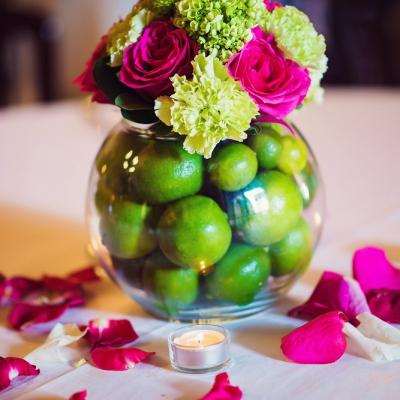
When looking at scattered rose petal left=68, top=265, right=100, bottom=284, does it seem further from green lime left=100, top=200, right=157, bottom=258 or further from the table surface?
green lime left=100, top=200, right=157, bottom=258

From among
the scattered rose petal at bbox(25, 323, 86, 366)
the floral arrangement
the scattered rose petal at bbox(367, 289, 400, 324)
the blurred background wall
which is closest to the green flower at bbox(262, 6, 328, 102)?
the floral arrangement

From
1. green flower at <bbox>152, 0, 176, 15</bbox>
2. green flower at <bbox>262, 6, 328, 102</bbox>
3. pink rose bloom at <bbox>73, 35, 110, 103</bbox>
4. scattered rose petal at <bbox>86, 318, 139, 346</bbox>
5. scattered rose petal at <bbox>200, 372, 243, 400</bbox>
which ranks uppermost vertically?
green flower at <bbox>152, 0, 176, 15</bbox>

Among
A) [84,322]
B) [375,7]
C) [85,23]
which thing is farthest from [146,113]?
[85,23]

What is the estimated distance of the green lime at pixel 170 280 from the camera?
88 cm

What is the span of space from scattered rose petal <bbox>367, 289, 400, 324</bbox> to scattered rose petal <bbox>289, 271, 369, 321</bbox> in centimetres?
2

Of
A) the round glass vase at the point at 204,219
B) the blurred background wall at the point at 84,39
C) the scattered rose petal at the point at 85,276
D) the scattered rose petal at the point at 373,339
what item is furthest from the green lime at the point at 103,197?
the blurred background wall at the point at 84,39

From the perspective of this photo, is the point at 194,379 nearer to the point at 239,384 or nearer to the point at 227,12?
the point at 239,384

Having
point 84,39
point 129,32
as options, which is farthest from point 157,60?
point 84,39

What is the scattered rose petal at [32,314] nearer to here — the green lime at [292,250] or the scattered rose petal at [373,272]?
the green lime at [292,250]

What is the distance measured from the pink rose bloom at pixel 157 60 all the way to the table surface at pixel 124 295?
12 cm

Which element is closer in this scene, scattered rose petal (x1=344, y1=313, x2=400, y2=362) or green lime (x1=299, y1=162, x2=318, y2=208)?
scattered rose petal (x1=344, y1=313, x2=400, y2=362)

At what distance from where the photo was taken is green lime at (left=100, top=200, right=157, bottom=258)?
2.85 ft

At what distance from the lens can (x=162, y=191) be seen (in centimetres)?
84

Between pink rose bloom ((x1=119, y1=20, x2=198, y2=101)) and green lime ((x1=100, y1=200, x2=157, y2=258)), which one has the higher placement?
pink rose bloom ((x1=119, y1=20, x2=198, y2=101))
